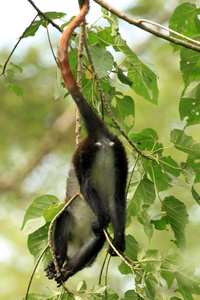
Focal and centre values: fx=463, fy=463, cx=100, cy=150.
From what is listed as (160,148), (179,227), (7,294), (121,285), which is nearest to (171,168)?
(160,148)

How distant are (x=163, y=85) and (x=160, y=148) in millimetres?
7621

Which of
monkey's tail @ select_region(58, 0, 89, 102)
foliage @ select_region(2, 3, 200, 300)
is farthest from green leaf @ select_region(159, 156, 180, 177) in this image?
monkey's tail @ select_region(58, 0, 89, 102)

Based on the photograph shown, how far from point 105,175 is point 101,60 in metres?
0.63

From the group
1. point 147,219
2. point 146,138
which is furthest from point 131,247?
point 146,138

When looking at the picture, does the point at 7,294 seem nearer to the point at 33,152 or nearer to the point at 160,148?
the point at 33,152

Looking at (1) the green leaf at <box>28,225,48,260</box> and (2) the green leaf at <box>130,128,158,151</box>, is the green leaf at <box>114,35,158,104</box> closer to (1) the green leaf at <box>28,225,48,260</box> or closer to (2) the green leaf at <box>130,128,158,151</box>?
(2) the green leaf at <box>130,128,158,151</box>

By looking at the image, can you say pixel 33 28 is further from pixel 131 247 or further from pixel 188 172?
pixel 131 247

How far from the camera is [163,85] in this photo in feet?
33.0

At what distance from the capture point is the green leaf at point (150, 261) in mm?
2092

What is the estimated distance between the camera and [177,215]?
2.60 m

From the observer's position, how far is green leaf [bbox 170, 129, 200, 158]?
8.37 feet

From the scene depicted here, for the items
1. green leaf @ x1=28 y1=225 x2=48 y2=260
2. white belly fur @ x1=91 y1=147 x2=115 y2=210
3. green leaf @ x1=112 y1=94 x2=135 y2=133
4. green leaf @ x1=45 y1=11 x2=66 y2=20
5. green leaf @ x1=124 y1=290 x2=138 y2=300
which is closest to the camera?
green leaf @ x1=124 y1=290 x2=138 y2=300

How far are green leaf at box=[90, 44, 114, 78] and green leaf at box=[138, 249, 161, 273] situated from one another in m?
0.97

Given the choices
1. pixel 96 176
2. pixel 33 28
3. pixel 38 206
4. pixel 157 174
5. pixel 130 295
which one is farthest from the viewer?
pixel 33 28
